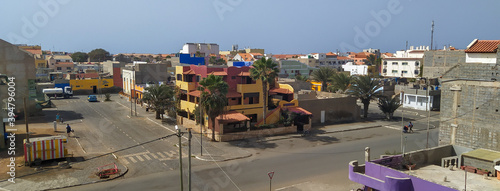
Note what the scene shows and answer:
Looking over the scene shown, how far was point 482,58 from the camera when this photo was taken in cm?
2308

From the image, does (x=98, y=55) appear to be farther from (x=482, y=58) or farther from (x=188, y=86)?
(x=482, y=58)

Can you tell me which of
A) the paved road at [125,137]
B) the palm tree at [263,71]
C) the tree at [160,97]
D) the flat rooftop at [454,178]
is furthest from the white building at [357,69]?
the flat rooftop at [454,178]

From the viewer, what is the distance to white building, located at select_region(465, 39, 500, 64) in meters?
22.4

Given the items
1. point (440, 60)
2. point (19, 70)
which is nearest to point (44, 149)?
point (19, 70)

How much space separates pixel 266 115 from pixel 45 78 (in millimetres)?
74510

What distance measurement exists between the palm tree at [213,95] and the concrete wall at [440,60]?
1715 inches

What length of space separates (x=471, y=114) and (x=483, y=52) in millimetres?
4091

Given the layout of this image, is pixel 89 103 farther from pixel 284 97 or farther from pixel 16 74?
pixel 284 97

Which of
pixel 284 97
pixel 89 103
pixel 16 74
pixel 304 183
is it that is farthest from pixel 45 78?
pixel 304 183

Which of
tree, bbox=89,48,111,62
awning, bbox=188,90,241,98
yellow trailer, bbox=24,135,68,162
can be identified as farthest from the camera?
tree, bbox=89,48,111,62

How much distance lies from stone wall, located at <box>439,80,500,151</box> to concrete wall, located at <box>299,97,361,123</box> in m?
21.3

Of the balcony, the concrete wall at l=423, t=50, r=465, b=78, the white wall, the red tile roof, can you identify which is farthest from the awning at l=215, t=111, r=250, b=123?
the concrete wall at l=423, t=50, r=465, b=78

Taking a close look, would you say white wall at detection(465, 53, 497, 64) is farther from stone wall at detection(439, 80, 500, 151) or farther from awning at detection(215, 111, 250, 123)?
awning at detection(215, 111, 250, 123)

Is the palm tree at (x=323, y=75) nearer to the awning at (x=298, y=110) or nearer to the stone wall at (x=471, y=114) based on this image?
the awning at (x=298, y=110)
